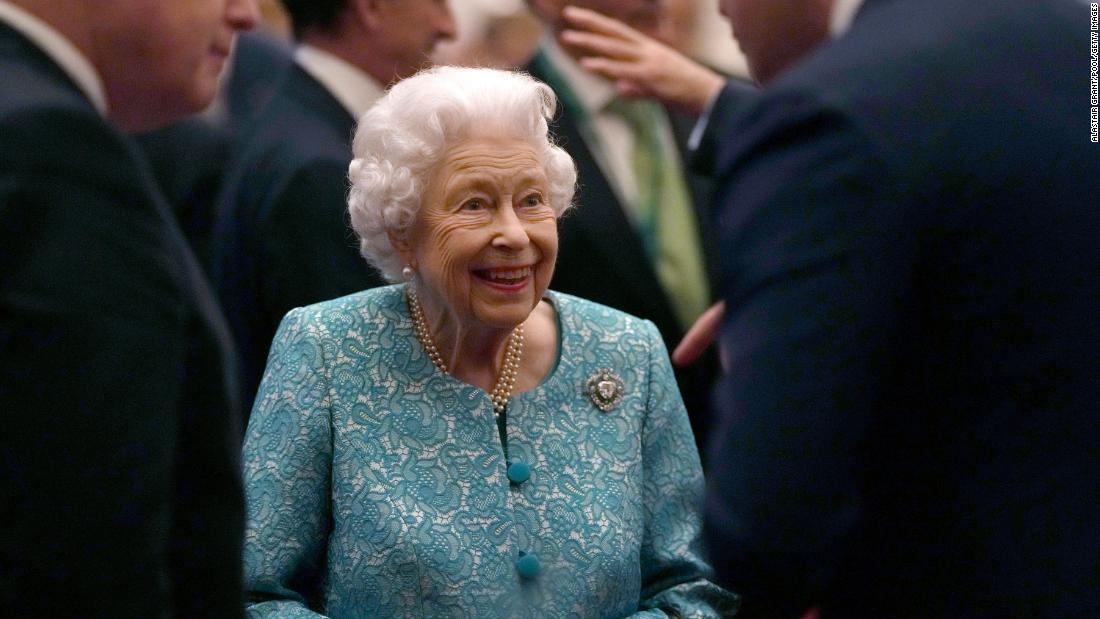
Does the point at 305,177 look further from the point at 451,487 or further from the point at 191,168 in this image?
the point at 451,487

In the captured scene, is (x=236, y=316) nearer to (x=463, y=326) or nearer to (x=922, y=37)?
(x=463, y=326)

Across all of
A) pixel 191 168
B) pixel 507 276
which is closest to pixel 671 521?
pixel 507 276

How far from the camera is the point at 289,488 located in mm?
2764

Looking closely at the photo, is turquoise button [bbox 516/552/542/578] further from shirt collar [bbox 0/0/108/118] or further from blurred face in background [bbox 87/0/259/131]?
shirt collar [bbox 0/0/108/118]

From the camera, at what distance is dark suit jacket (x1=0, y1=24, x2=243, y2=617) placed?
148cm

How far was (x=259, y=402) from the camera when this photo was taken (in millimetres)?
2885

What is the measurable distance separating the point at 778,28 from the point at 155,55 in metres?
0.97

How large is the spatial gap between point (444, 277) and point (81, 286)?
58.1 inches

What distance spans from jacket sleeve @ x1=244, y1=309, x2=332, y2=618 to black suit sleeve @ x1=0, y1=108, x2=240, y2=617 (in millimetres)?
1172

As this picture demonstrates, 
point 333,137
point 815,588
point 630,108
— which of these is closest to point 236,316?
point 333,137

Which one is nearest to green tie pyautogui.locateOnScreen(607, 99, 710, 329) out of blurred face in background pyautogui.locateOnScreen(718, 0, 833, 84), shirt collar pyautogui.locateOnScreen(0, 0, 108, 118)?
blurred face in background pyautogui.locateOnScreen(718, 0, 833, 84)

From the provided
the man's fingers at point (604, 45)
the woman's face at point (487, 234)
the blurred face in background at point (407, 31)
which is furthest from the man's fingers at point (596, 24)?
the woman's face at point (487, 234)

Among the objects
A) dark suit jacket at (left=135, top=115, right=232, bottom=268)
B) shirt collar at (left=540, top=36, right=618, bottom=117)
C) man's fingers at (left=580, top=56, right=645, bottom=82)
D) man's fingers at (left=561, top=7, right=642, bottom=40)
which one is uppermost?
man's fingers at (left=561, top=7, right=642, bottom=40)

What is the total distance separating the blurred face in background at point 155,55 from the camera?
1659 millimetres
